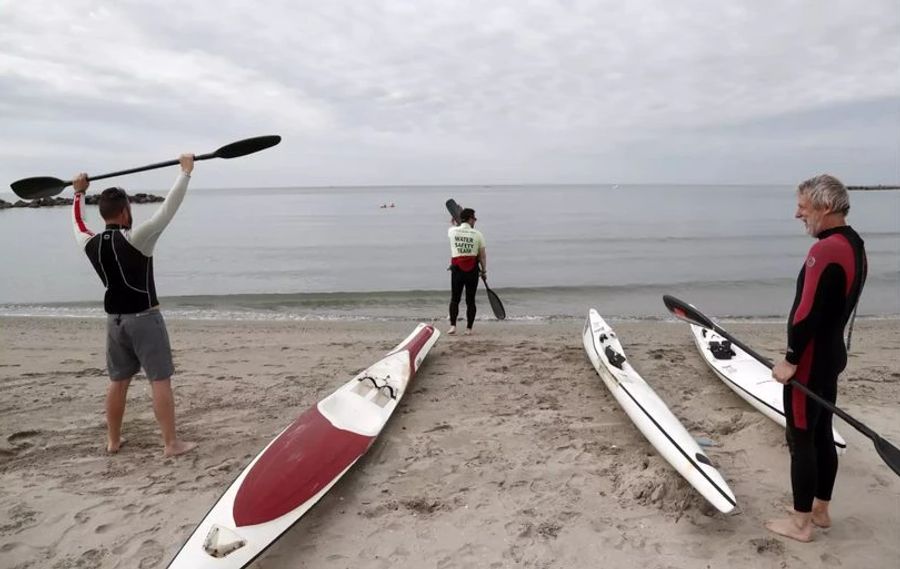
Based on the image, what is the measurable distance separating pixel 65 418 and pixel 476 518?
11.6ft

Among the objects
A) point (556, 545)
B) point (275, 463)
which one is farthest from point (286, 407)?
point (556, 545)

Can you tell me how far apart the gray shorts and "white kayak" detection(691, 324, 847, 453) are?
4085 mm

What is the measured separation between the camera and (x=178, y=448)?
3.83 metres

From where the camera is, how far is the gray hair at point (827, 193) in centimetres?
241

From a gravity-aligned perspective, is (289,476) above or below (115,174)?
below

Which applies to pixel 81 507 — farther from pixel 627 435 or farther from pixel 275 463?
pixel 627 435

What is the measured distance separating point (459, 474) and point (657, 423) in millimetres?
1424

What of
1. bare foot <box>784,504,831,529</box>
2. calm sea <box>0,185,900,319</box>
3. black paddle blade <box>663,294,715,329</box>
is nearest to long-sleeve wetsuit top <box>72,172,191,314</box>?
black paddle blade <box>663,294,715,329</box>

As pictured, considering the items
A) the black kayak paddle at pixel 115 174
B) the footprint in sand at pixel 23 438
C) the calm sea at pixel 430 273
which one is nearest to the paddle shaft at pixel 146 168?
the black kayak paddle at pixel 115 174

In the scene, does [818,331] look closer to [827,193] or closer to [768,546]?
[827,193]

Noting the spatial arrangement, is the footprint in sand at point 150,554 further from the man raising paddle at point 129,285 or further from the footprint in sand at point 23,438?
the footprint in sand at point 23,438

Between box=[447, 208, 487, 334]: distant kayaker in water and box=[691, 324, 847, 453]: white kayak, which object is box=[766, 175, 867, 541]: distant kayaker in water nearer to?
box=[691, 324, 847, 453]: white kayak

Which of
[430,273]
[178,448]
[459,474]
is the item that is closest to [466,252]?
[459,474]

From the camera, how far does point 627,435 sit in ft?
13.6
